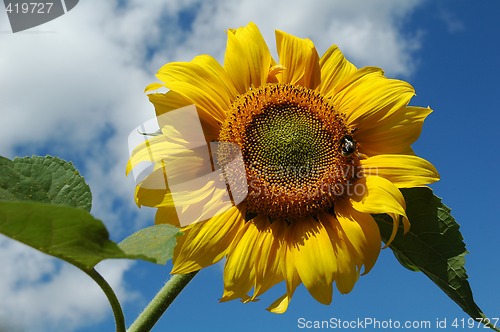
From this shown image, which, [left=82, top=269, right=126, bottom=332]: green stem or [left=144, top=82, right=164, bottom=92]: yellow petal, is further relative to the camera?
[left=144, top=82, right=164, bottom=92]: yellow petal

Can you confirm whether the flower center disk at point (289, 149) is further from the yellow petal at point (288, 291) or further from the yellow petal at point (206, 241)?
the yellow petal at point (288, 291)

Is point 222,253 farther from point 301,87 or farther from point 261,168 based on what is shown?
point 301,87

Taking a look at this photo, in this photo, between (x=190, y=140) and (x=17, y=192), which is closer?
(x=17, y=192)

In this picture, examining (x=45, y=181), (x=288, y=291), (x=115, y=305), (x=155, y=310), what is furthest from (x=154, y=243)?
(x=288, y=291)

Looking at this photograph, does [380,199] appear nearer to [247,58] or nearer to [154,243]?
[247,58]

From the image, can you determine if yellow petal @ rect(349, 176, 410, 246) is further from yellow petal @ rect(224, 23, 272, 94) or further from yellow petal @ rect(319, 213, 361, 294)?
yellow petal @ rect(224, 23, 272, 94)

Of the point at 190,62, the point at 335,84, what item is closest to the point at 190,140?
the point at 190,62

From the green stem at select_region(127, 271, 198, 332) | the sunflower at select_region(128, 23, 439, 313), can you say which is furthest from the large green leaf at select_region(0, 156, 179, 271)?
the sunflower at select_region(128, 23, 439, 313)
